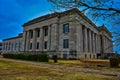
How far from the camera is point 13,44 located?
7344 cm

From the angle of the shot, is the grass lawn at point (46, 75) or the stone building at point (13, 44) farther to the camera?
the stone building at point (13, 44)

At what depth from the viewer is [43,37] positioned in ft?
133

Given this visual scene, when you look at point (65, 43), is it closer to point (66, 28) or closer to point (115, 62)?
point (66, 28)

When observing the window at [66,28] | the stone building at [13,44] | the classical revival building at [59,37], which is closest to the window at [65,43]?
the classical revival building at [59,37]

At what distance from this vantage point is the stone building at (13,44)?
2709 inches

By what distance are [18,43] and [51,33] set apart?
38550 millimetres

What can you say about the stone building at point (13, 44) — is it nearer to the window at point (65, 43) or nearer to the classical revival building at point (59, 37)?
the classical revival building at point (59, 37)

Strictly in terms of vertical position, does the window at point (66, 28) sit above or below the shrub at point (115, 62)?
above

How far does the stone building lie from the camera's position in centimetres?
6881

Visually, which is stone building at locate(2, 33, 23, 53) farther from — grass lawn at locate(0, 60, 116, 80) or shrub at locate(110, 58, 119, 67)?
grass lawn at locate(0, 60, 116, 80)

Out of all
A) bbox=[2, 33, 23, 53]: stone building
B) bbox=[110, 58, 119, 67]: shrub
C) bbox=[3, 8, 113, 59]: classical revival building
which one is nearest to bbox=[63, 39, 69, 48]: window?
bbox=[3, 8, 113, 59]: classical revival building

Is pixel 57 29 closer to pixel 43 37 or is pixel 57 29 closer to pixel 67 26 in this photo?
pixel 67 26

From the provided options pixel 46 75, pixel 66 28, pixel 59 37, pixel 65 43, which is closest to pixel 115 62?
pixel 46 75

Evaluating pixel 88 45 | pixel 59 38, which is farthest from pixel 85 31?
pixel 59 38
